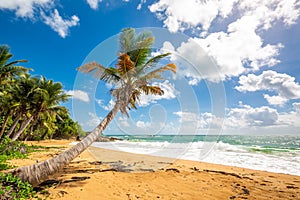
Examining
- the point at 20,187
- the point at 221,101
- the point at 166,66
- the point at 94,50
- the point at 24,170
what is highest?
the point at 94,50

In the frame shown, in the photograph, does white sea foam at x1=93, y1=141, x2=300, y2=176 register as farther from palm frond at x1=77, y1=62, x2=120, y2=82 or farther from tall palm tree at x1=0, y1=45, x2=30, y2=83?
tall palm tree at x1=0, y1=45, x2=30, y2=83

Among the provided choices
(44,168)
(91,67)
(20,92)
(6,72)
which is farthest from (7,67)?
(44,168)

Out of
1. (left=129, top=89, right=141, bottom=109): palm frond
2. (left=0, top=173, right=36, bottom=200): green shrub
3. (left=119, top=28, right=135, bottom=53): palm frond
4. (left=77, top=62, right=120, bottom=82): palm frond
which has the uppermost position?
(left=119, top=28, right=135, bottom=53): palm frond

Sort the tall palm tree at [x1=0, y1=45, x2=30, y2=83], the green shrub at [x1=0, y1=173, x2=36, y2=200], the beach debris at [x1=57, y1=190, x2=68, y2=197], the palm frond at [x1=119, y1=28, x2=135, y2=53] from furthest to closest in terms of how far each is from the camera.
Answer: the tall palm tree at [x1=0, y1=45, x2=30, y2=83]
the palm frond at [x1=119, y1=28, x2=135, y2=53]
the beach debris at [x1=57, y1=190, x2=68, y2=197]
the green shrub at [x1=0, y1=173, x2=36, y2=200]

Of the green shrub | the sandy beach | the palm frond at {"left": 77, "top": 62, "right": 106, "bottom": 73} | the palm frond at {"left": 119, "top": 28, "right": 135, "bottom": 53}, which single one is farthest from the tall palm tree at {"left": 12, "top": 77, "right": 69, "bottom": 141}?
the green shrub

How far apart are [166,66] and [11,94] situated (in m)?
15.7

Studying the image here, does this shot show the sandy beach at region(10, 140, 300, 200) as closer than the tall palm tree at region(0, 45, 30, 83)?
Yes

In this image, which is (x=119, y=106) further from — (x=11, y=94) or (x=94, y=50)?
(x=11, y=94)

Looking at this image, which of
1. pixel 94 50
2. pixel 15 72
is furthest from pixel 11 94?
pixel 94 50

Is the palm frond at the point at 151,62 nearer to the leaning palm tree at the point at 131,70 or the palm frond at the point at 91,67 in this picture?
the leaning palm tree at the point at 131,70

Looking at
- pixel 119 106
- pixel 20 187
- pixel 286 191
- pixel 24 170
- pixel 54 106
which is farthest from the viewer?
pixel 54 106

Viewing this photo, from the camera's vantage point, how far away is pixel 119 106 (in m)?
7.04

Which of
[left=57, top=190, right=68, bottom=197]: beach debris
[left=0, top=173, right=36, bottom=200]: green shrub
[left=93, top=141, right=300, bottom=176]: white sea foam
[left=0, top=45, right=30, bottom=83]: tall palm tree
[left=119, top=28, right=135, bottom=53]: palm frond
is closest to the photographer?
[left=0, top=173, right=36, bottom=200]: green shrub

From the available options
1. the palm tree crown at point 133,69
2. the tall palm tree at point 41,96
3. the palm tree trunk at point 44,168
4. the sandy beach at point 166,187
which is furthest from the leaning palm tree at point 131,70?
the tall palm tree at point 41,96
